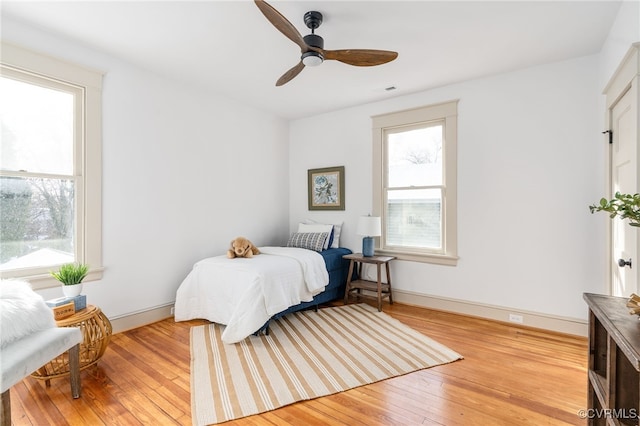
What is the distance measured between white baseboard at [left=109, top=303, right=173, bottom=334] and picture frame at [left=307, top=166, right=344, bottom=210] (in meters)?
2.42

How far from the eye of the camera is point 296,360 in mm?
2389

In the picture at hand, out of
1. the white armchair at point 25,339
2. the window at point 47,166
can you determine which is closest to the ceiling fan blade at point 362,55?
the window at point 47,166

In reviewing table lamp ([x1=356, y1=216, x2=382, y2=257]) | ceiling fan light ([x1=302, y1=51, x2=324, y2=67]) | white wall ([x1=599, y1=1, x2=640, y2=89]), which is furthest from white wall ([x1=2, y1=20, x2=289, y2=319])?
white wall ([x1=599, y1=1, x2=640, y2=89])

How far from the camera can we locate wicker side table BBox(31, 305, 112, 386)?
203 centimetres

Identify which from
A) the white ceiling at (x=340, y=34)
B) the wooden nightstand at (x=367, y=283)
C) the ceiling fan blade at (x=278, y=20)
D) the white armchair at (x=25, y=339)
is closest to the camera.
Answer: the white armchair at (x=25, y=339)

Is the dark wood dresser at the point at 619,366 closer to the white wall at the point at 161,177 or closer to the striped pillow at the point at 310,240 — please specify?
the striped pillow at the point at 310,240

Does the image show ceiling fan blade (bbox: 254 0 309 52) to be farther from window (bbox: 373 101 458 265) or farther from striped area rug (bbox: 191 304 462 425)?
striped area rug (bbox: 191 304 462 425)

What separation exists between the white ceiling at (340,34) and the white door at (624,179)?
0.76 meters

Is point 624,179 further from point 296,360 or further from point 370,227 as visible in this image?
point 296,360

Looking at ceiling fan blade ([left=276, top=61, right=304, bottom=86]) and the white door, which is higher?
ceiling fan blade ([left=276, top=61, right=304, bottom=86])

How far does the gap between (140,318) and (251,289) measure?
1.37 metres

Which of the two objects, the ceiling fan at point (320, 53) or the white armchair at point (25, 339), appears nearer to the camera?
the white armchair at point (25, 339)

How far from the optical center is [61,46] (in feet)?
8.57

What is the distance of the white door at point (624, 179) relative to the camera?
1.84m
